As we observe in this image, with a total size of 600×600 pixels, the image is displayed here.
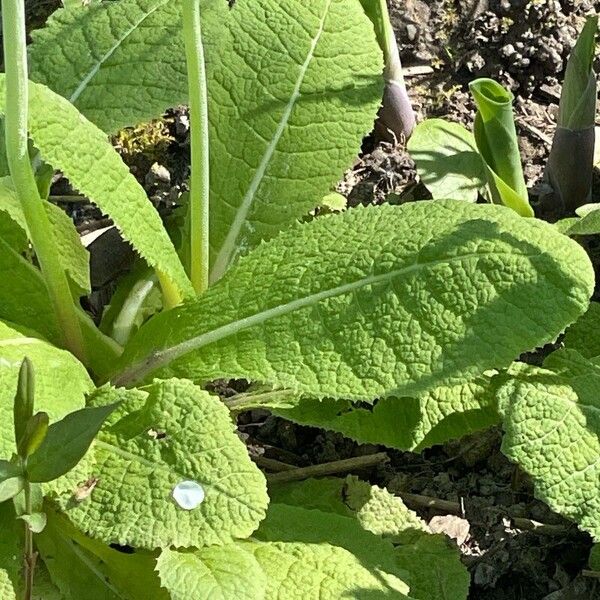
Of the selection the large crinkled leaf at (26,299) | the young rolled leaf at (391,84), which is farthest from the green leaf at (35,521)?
the young rolled leaf at (391,84)

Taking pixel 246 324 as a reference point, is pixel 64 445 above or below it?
above

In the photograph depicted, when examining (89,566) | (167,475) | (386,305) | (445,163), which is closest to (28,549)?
(167,475)

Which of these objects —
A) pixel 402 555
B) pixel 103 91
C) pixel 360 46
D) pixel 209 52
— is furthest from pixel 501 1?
pixel 402 555

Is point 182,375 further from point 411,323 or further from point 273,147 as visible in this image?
point 273,147

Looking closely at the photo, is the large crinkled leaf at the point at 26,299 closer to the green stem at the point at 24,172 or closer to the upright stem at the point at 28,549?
the green stem at the point at 24,172

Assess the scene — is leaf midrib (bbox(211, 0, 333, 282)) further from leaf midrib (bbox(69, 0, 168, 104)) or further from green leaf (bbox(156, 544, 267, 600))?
green leaf (bbox(156, 544, 267, 600))

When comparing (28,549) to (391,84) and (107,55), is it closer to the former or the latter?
(107,55)
